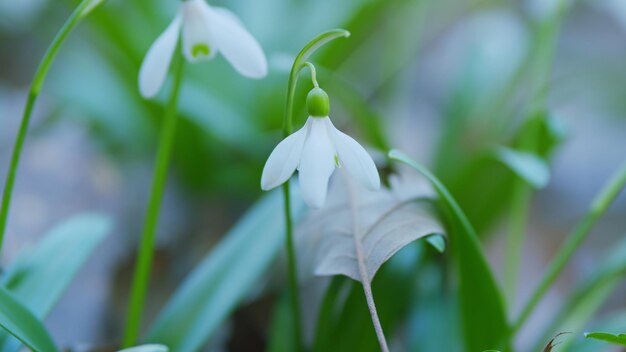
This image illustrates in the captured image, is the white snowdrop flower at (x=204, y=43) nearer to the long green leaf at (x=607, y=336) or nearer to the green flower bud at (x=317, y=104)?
the green flower bud at (x=317, y=104)

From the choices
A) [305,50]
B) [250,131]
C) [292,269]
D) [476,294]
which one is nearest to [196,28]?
[305,50]

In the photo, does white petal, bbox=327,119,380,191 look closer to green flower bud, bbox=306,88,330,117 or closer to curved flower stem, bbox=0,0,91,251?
green flower bud, bbox=306,88,330,117

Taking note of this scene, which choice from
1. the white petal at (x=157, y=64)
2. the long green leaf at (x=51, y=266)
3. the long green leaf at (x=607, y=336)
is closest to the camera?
the long green leaf at (x=607, y=336)

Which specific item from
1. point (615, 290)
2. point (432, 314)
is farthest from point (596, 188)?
point (432, 314)

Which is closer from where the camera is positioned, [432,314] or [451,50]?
[432,314]

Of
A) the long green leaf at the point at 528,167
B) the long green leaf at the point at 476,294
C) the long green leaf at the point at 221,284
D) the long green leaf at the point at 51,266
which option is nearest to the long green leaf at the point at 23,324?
the long green leaf at the point at 51,266

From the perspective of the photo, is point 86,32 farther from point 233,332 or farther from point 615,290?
point 615,290

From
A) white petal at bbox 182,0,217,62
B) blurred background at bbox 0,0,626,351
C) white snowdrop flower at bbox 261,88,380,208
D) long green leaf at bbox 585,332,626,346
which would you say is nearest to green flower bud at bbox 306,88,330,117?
white snowdrop flower at bbox 261,88,380,208
